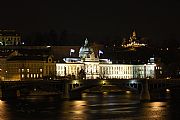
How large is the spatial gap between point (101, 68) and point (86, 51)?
18.6 ft

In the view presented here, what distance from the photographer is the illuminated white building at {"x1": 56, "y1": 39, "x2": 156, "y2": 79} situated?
520 feet

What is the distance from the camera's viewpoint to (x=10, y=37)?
171750 mm

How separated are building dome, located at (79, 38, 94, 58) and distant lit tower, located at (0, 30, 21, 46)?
16623mm

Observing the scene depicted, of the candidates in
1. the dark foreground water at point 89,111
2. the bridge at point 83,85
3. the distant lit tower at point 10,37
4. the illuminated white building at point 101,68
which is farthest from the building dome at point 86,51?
the dark foreground water at point 89,111

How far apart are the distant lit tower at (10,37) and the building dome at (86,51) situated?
16.6 metres

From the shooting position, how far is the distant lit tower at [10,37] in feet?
556

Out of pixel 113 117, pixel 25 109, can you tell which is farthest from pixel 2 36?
pixel 113 117

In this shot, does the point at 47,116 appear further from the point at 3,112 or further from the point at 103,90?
the point at 103,90

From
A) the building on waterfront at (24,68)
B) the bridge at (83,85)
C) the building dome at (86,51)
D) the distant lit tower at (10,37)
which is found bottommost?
the bridge at (83,85)

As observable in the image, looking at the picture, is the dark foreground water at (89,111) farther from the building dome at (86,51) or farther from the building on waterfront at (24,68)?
the building dome at (86,51)

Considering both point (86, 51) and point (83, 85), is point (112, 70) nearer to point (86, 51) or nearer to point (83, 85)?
point (86, 51)

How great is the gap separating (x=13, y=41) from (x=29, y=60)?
32676 millimetres

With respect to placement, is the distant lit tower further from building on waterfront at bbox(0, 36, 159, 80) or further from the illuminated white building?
the illuminated white building

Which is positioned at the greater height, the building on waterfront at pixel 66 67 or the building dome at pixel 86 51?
the building dome at pixel 86 51
